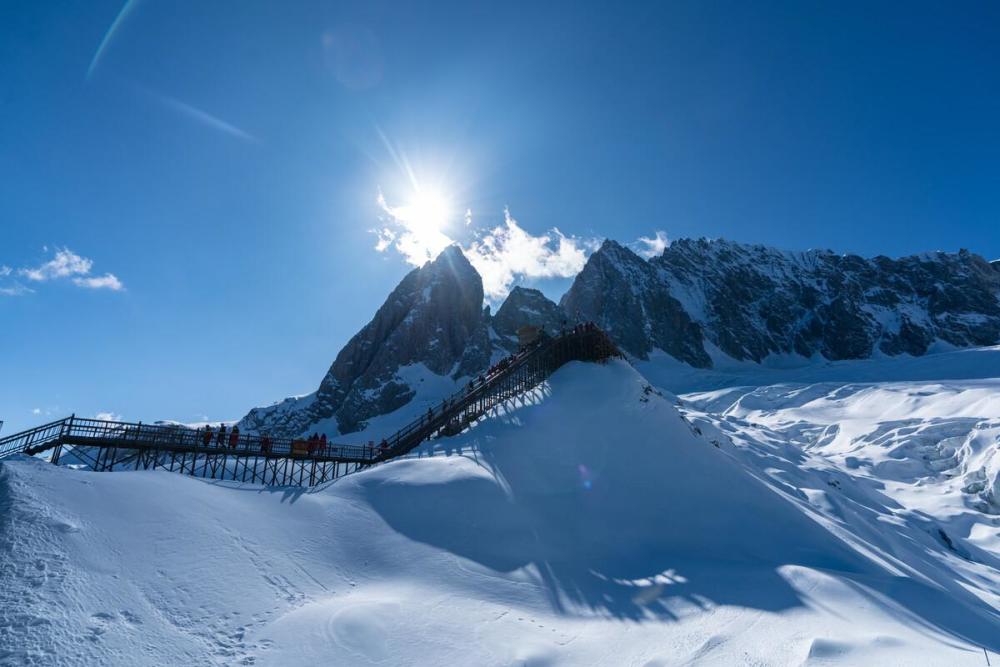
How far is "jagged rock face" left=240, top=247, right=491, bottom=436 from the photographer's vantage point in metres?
113

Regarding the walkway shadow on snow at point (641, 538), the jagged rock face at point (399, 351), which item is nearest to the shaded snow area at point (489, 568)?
the walkway shadow on snow at point (641, 538)

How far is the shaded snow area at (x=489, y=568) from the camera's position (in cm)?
785

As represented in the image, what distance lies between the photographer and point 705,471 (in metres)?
21.0

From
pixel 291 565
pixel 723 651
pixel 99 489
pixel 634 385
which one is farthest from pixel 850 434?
pixel 99 489

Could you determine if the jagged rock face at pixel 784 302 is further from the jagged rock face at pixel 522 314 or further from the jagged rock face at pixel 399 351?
the jagged rock face at pixel 399 351

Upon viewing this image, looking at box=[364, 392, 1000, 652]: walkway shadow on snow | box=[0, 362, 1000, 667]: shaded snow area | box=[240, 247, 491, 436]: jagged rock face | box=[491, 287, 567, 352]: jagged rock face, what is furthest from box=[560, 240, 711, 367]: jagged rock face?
box=[364, 392, 1000, 652]: walkway shadow on snow

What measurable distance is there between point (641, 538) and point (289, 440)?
1984 centimetres

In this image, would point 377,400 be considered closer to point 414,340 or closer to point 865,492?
point 414,340

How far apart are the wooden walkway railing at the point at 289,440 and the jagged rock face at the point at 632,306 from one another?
99983 mm

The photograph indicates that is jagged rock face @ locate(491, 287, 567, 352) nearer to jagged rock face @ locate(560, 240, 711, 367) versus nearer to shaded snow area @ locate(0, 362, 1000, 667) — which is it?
jagged rock face @ locate(560, 240, 711, 367)

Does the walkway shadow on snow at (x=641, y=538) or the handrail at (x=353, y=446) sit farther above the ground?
the handrail at (x=353, y=446)

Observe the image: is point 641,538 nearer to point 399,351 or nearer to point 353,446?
point 353,446

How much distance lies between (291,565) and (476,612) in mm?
4334

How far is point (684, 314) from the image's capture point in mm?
144875
